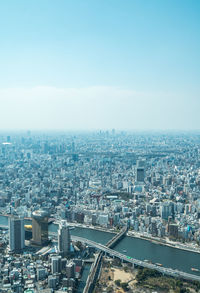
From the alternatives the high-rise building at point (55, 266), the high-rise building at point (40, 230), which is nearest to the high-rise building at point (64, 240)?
the high-rise building at point (40, 230)

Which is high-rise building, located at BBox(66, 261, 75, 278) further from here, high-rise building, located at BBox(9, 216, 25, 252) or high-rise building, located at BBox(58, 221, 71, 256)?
high-rise building, located at BBox(9, 216, 25, 252)

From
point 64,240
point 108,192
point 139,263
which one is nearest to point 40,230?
point 64,240

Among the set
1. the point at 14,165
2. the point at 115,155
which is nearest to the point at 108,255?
the point at 14,165

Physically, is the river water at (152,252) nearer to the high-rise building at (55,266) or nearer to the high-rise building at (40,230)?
the high-rise building at (40,230)

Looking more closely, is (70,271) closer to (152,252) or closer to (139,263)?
(139,263)

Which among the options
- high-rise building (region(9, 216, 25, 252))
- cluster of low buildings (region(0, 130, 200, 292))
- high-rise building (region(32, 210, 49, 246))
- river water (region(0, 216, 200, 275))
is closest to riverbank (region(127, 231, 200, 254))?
river water (region(0, 216, 200, 275))

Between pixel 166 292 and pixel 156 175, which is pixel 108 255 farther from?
pixel 156 175
